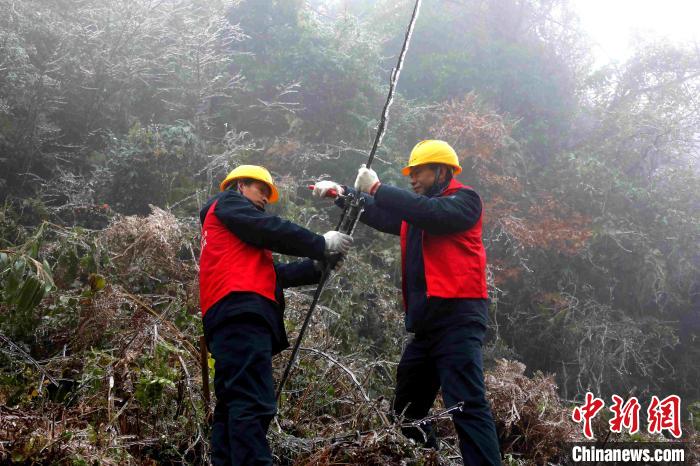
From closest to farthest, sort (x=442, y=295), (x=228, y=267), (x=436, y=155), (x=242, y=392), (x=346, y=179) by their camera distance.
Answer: (x=242, y=392), (x=228, y=267), (x=442, y=295), (x=436, y=155), (x=346, y=179)

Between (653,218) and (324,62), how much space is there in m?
7.04

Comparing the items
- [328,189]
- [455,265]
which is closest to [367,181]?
[328,189]

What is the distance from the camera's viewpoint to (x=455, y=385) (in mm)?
2836

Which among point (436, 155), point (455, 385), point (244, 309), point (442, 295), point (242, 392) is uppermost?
point (436, 155)

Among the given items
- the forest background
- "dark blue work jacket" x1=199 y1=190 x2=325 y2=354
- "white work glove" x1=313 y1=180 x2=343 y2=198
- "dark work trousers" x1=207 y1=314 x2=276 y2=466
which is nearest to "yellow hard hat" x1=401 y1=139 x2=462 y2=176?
"white work glove" x1=313 y1=180 x2=343 y2=198

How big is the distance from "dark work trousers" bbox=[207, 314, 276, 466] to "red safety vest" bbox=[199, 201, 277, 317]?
0.51ft

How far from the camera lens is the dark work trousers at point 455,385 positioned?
2.70 metres

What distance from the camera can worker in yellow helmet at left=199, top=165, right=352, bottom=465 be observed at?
2461 mm

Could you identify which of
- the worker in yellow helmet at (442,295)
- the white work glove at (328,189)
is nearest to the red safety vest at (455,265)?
the worker in yellow helmet at (442,295)

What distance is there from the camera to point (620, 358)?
9.03m

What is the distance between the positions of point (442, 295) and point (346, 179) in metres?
7.11

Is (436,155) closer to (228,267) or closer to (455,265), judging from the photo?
(455,265)

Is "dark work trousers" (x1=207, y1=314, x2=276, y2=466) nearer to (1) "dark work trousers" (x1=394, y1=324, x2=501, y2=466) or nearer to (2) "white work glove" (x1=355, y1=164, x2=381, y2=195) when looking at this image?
(1) "dark work trousers" (x1=394, y1=324, x2=501, y2=466)

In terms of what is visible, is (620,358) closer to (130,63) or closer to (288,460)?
(288,460)
